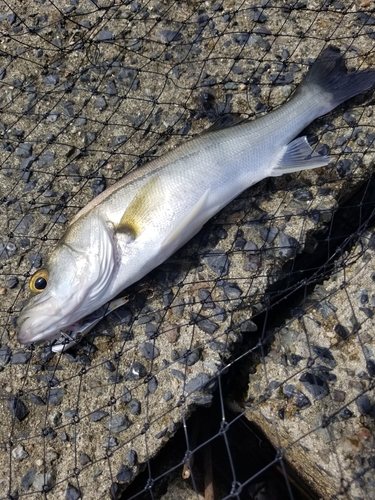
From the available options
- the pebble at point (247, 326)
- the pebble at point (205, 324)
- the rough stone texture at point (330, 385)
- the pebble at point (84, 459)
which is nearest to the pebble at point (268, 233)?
the rough stone texture at point (330, 385)

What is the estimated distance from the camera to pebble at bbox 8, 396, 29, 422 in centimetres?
301

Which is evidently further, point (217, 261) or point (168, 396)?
point (217, 261)

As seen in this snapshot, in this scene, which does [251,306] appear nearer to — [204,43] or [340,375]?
[340,375]

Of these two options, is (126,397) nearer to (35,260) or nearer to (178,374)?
(178,374)

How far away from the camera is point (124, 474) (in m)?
2.85

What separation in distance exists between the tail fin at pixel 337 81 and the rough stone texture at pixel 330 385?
39.2 inches

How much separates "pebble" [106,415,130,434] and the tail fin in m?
2.48

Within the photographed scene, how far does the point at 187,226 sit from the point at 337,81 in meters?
1.53

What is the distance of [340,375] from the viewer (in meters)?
2.95

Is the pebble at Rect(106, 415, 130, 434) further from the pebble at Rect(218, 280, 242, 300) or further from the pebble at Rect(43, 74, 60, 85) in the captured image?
the pebble at Rect(43, 74, 60, 85)

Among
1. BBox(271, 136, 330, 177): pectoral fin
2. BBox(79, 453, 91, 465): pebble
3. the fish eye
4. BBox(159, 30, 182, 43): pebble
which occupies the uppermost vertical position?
BBox(159, 30, 182, 43): pebble

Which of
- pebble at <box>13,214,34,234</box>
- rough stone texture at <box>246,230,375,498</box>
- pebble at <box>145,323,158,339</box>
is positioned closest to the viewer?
rough stone texture at <box>246,230,375,498</box>

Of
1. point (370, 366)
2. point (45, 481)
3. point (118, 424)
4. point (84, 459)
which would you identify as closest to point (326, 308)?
point (370, 366)

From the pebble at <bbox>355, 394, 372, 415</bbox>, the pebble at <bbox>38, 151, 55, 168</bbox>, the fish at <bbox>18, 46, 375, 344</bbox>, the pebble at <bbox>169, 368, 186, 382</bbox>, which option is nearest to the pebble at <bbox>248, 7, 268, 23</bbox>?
the fish at <bbox>18, 46, 375, 344</bbox>
